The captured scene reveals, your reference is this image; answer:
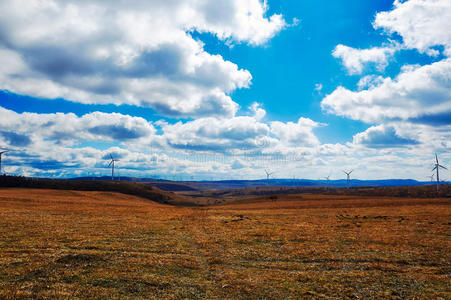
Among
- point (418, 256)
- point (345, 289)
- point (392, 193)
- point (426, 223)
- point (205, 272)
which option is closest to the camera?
point (345, 289)

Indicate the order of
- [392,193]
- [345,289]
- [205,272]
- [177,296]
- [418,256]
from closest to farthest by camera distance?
1. [177,296]
2. [345,289]
3. [205,272]
4. [418,256]
5. [392,193]

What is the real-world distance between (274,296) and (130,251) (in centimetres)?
1177

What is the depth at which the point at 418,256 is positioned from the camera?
19406 mm

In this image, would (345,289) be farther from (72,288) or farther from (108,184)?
(108,184)

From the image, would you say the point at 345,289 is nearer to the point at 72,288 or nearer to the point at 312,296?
the point at 312,296

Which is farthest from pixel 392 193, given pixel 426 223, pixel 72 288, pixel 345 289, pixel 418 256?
pixel 72 288

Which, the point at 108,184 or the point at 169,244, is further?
the point at 108,184

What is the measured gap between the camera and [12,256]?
58.8 ft

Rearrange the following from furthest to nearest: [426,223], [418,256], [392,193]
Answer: [392,193]
[426,223]
[418,256]

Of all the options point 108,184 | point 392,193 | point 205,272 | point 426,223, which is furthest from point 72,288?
point 392,193

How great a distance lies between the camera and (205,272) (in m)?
16.2

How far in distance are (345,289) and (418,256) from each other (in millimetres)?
9275

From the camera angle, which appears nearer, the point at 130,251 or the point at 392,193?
the point at 130,251

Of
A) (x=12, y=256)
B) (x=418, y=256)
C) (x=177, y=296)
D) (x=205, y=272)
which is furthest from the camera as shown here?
(x=418, y=256)
